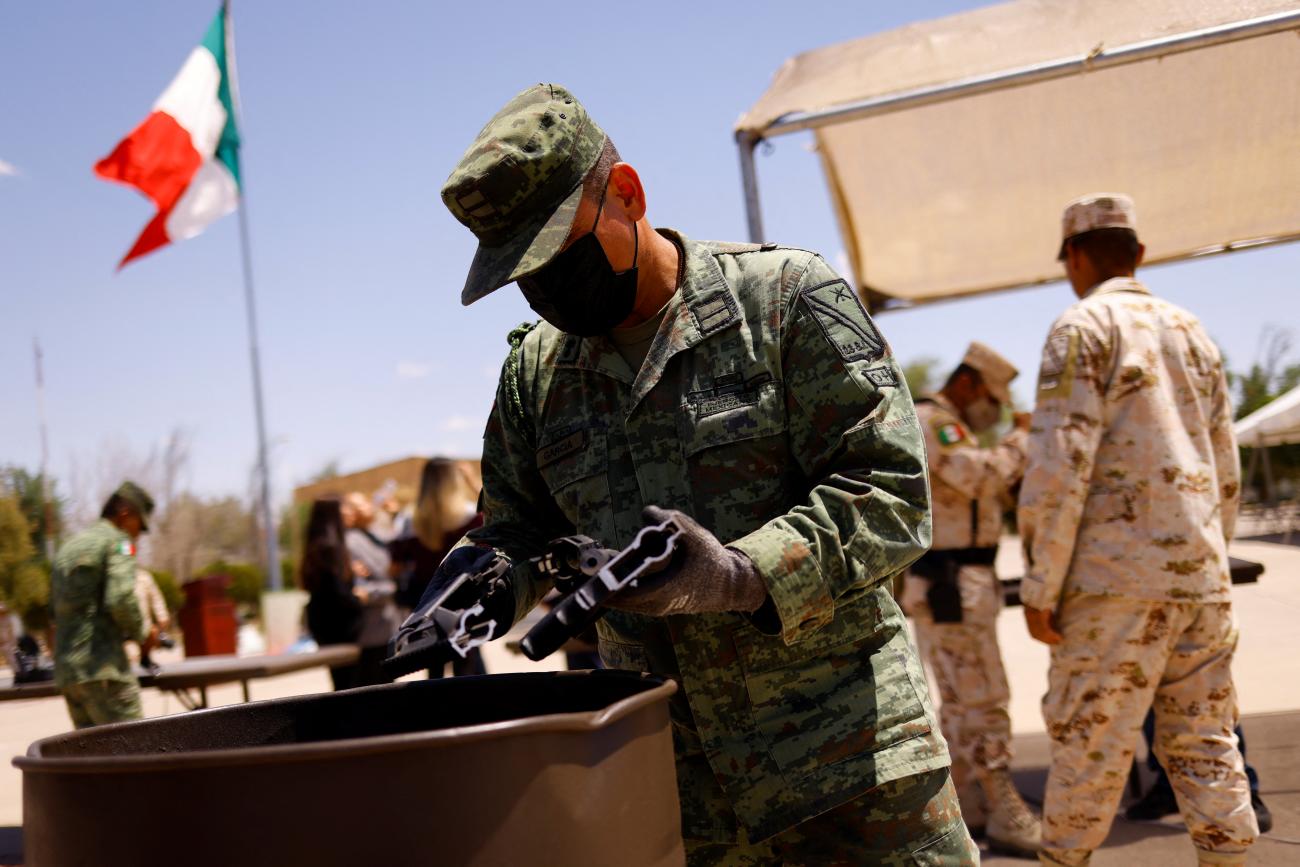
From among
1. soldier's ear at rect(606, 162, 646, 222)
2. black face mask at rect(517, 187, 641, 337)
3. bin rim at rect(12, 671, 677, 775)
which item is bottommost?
bin rim at rect(12, 671, 677, 775)

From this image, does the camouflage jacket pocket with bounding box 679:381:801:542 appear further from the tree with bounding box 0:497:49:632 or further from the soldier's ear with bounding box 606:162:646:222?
the tree with bounding box 0:497:49:632

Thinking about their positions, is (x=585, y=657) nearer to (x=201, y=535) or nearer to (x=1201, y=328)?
(x=1201, y=328)

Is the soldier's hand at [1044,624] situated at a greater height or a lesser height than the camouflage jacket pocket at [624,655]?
lesser

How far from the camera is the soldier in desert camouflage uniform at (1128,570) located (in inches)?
117

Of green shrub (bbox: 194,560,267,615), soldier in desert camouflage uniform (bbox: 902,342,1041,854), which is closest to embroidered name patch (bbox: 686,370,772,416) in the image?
soldier in desert camouflage uniform (bbox: 902,342,1041,854)

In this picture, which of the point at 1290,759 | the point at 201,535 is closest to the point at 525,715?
the point at 1290,759

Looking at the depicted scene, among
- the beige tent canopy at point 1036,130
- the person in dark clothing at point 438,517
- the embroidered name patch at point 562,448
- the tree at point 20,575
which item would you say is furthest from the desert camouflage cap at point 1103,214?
the tree at point 20,575

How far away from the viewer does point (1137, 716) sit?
2992mm

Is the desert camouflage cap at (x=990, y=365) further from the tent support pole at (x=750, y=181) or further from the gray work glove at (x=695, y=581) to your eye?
the gray work glove at (x=695, y=581)

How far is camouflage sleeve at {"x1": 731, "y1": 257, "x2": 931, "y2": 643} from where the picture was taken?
1.51 m

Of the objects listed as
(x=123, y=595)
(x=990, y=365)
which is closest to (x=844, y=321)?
(x=990, y=365)

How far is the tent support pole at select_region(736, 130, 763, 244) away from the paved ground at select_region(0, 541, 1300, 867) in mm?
1749

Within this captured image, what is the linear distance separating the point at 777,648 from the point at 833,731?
0.46 feet

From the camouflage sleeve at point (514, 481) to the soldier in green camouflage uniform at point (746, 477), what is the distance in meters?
0.08
